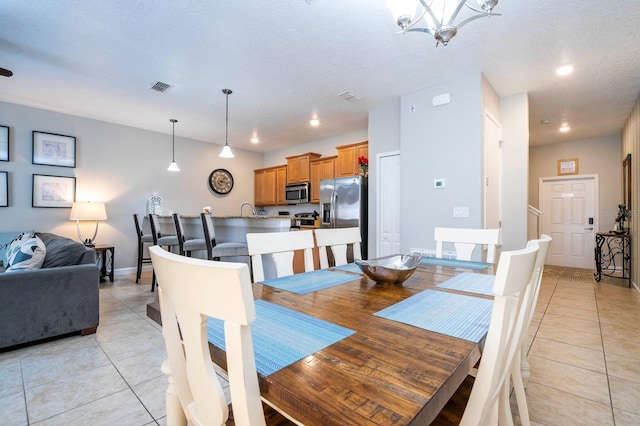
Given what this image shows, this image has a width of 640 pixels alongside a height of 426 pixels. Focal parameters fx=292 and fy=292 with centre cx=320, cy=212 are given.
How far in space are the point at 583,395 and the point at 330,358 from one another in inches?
77.3

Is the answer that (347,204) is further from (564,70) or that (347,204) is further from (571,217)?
(571,217)

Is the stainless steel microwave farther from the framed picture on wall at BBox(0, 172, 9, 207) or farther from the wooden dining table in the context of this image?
the wooden dining table

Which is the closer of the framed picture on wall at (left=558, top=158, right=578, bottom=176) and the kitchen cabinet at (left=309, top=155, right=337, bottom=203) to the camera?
the kitchen cabinet at (left=309, top=155, right=337, bottom=203)

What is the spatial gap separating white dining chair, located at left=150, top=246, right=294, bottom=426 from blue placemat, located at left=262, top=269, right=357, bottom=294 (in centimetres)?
64

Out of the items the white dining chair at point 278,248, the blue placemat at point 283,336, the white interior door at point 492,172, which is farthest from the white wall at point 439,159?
the blue placemat at point 283,336

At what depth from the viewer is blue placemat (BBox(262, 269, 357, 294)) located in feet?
4.28

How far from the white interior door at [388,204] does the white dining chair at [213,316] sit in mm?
3638

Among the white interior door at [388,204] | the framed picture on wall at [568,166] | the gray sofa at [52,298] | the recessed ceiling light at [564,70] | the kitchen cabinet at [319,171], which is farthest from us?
the framed picture on wall at [568,166]

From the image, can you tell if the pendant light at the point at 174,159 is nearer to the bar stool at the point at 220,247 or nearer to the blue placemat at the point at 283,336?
the bar stool at the point at 220,247

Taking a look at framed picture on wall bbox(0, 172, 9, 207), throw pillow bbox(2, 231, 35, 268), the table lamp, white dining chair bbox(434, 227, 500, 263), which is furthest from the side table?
white dining chair bbox(434, 227, 500, 263)

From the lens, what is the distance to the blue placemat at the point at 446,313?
861 mm

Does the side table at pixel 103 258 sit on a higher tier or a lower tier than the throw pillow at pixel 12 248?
lower

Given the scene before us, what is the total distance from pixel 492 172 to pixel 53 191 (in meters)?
6.33

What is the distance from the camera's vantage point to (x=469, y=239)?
2.19m
